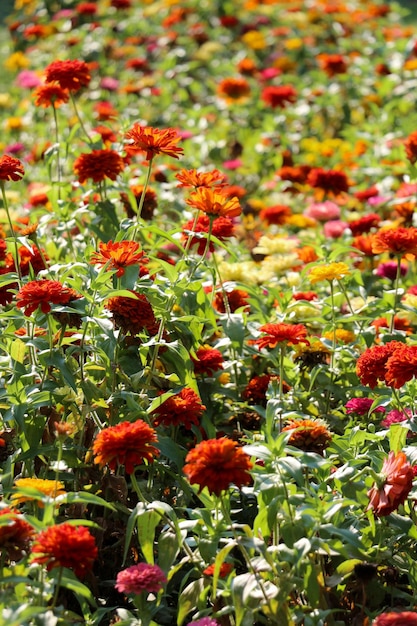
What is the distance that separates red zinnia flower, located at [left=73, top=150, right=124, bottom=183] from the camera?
2.64m

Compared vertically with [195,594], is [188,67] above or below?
below

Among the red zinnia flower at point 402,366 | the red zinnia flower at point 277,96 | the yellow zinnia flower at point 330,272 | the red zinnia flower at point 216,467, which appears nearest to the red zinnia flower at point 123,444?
the red zinnia flower at point 216,467

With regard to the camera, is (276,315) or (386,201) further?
(386,201)

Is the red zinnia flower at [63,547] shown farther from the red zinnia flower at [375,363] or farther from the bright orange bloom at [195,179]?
the bright orange bloom at [195,179]

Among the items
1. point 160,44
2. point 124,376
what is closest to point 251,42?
point 160,44

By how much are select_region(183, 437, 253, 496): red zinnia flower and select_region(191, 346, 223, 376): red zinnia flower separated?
2.42 feet

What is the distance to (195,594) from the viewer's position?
6.09ft

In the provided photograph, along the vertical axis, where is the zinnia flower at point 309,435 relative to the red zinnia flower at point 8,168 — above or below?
below

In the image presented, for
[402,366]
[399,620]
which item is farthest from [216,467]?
[402,366]

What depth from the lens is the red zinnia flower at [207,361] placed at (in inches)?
94.5

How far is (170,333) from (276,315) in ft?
1.57

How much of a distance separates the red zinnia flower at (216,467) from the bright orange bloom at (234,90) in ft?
13.1

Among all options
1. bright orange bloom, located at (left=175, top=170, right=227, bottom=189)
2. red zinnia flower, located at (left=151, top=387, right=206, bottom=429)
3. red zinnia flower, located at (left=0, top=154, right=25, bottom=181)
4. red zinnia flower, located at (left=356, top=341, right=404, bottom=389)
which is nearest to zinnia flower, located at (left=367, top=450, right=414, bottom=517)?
red zinnia flower, located at (left=356, top=341, right=404, bottom=389)

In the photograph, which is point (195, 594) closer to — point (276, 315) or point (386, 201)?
point (276, 315)
